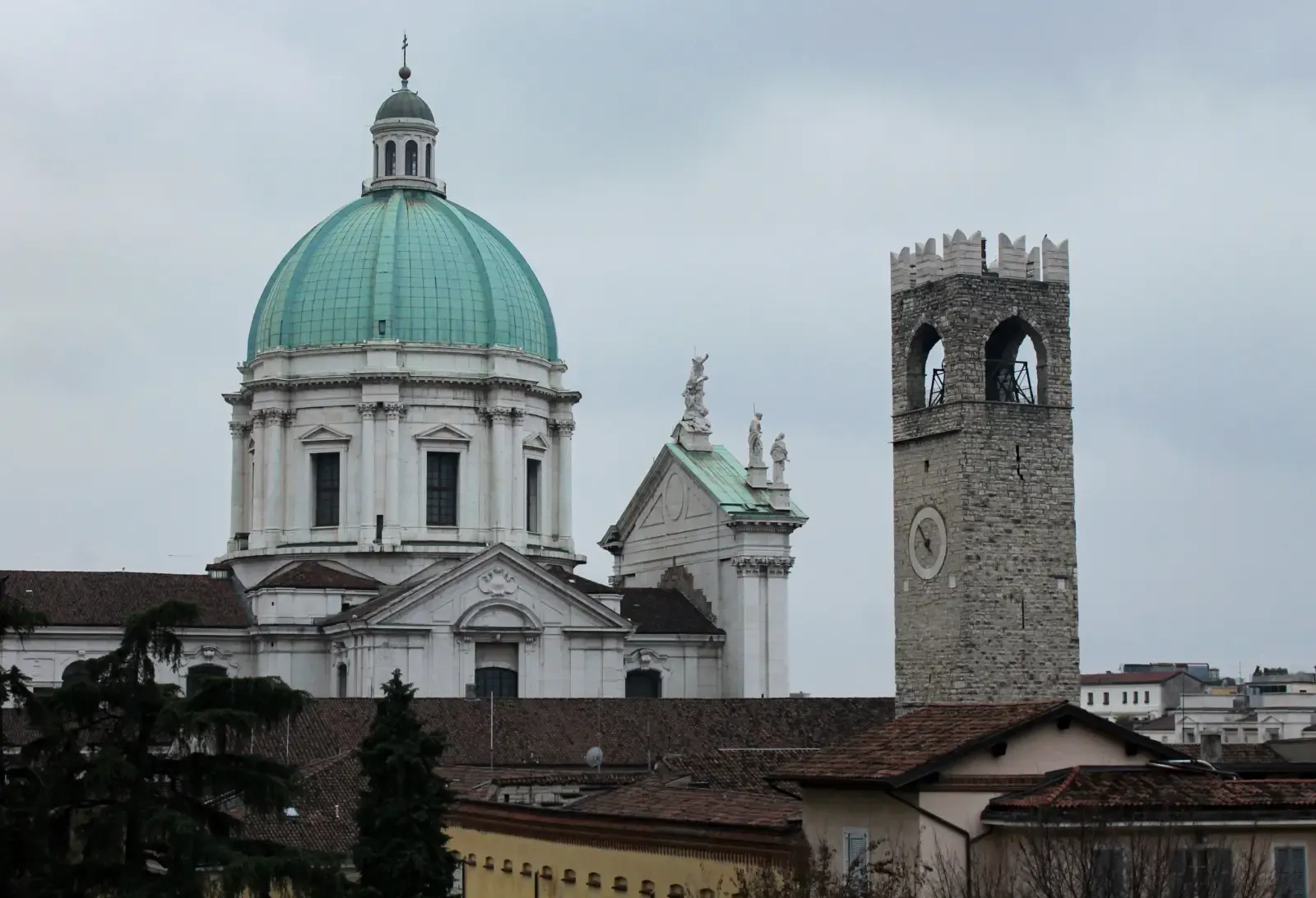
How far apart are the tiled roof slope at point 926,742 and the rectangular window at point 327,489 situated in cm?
4565

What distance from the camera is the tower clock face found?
5206cm

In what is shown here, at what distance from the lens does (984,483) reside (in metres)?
51.7

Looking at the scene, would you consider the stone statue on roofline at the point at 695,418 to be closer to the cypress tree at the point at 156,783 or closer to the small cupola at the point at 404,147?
the small cupola at the point at 404,147

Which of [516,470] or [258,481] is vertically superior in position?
[516,470]

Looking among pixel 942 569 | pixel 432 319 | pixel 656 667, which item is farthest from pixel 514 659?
pixel 942 569

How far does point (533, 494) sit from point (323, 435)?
22.2 feet

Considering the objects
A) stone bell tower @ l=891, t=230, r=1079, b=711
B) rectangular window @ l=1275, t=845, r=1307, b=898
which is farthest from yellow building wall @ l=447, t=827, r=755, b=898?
stone bell tower @ l=891, t=230, r=1079, b=711

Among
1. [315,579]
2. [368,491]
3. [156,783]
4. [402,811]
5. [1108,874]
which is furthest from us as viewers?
[368,491]

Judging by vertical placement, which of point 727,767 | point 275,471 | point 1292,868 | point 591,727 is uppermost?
point 275,471

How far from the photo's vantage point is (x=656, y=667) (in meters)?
75.1

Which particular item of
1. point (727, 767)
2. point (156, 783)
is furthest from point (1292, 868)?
point (727, 767)

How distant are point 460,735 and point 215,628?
1717 cm

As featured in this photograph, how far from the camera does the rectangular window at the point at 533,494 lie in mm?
76562

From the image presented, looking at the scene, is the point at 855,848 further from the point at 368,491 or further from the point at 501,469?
the point at 501,469
